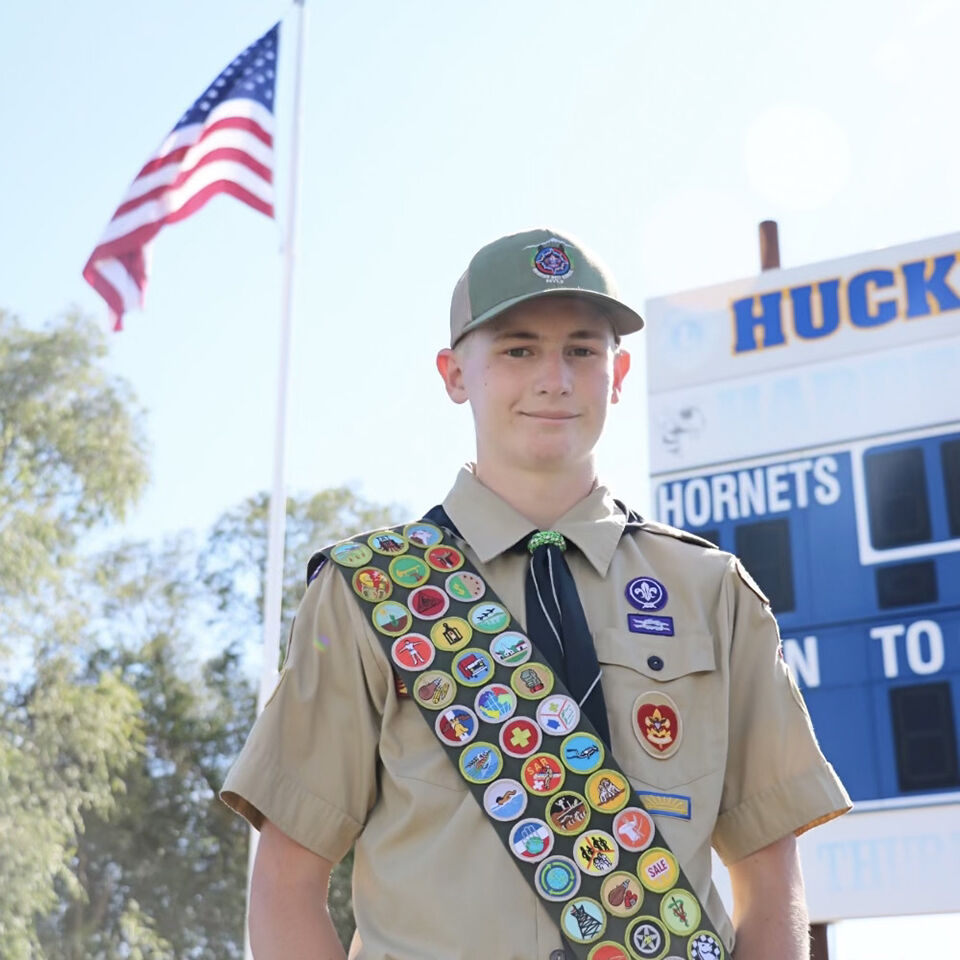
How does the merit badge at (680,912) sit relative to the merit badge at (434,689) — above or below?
below

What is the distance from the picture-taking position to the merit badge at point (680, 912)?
5.52 ft

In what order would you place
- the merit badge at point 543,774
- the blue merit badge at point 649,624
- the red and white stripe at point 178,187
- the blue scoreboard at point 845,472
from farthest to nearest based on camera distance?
the red and white stripe at point 178,187, the blue scoreboard at point 845,472, the blue merit badge at point 649,624, the merit badge at point 543,774

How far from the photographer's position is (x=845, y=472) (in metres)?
9.03

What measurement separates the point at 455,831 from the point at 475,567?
14.0 inches

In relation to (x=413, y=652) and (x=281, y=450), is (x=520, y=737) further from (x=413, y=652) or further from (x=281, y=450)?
(x=281, y=450)

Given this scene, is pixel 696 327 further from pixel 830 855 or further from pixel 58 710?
pixel 58 710

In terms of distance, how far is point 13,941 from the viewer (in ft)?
45.9

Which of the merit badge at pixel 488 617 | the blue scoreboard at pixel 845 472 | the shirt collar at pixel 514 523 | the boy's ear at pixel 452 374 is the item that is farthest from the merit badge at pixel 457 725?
the blue scoreboard at pixel 845 472

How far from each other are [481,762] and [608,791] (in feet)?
0.48

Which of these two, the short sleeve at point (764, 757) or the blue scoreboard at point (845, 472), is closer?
the short sleeve at point (764, 757)

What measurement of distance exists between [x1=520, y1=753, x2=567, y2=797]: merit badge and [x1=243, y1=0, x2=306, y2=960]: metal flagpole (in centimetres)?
701

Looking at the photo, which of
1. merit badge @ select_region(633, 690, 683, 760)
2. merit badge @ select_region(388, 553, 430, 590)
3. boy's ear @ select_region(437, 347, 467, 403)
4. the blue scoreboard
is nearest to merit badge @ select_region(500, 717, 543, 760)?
merit badge @ select_region(633, 690, 683, 760)

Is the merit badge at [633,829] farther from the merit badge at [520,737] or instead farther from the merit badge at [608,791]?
the merit badge at [520,737]

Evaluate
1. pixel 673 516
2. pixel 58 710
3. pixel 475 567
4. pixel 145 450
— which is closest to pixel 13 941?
pixel 58 710
